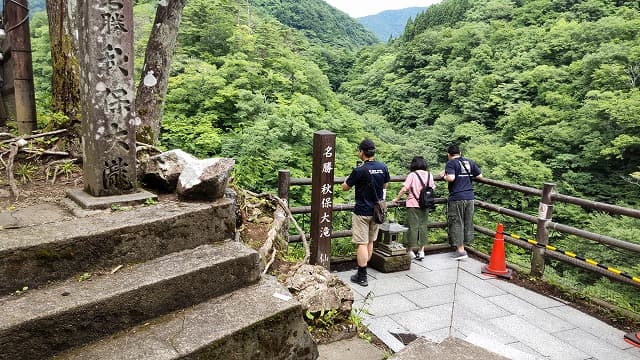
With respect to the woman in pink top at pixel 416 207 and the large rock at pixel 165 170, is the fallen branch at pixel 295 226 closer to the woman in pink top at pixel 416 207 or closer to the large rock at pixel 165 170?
the large rock at pixel 165 170

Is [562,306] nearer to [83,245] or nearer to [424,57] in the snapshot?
[83,245]

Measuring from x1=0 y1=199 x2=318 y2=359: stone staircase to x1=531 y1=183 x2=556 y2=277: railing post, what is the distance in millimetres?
3768

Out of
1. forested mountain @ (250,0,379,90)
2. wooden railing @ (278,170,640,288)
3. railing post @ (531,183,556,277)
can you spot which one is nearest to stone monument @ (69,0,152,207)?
wooden railing @ (278,170,640,288)

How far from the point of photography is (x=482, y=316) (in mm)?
4164

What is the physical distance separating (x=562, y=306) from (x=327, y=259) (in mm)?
2643

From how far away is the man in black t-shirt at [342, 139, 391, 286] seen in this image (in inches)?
182

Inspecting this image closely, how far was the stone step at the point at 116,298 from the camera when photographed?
1.84 m

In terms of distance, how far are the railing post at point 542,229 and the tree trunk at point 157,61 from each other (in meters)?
4.72

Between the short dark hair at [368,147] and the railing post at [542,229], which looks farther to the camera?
the railing post at [542,229]

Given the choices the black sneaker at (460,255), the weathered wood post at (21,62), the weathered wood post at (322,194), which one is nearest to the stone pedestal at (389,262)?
the weathered wood post at (322,194)

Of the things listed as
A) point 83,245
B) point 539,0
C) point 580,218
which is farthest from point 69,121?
point 539,0

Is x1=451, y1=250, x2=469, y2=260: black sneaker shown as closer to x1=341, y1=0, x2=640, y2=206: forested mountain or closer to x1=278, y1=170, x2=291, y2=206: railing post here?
x1=278, y1=170, x2=291, y2=206: railing post

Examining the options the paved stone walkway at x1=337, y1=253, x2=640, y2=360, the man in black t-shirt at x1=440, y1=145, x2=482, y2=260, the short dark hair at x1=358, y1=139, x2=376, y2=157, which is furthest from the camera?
the man in black t-shirt at x1=440, y1=145, x2=482, y2=260

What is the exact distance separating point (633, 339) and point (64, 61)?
5848mm
